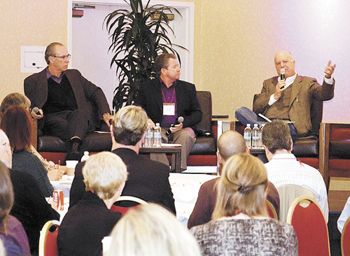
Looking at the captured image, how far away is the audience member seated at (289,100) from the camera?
8.84 meters

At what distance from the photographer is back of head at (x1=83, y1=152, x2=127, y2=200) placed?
3.62 metres

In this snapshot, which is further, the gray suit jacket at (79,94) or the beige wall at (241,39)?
the beige wall at (241,39)

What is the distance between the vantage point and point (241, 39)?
10898 mm

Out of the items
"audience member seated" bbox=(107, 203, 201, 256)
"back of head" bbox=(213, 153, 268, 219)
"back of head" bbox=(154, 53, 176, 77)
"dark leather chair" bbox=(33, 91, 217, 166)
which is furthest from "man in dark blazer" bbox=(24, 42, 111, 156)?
"audience member seated" bbox=(107, 203, 201, 256)

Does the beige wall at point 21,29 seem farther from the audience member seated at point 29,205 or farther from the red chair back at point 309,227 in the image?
the red chair back at point 309,227

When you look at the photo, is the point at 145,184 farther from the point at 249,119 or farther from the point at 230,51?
the point at 230,51

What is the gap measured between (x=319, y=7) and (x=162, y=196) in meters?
6.09

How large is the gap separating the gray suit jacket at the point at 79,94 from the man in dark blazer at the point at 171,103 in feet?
1.41

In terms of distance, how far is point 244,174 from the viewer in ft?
10.4

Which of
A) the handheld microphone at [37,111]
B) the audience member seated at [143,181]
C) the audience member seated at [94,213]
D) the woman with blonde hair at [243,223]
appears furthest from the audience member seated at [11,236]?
the handheld microphone at [37,111]

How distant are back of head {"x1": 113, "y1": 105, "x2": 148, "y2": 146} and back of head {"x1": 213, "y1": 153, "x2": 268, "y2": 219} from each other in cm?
159

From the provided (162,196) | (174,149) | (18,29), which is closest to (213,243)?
(162,196)

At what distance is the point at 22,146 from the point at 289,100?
461 centimetres

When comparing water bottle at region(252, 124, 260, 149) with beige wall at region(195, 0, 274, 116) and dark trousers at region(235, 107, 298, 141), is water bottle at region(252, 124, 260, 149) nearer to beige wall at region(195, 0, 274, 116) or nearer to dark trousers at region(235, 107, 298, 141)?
dark trousers at region(235, 107, 298, 141)
